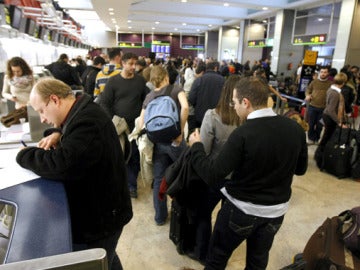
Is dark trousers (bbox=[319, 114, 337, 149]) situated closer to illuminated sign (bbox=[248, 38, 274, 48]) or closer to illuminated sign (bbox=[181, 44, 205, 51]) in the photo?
illuminated sign (bbox=[248, 38, 274, 48])

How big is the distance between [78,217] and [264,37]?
46.0 ft

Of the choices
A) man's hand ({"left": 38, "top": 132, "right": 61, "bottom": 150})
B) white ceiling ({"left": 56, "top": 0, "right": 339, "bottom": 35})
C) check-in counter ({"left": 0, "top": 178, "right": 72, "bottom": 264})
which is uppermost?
white ceiling ({"left": 56, "top": 0, "right": 339, "bottom": 35})

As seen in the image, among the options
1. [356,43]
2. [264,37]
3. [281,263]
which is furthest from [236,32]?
[281,263]

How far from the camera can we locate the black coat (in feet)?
3.77

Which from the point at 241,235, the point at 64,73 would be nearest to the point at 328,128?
the point at 241,235

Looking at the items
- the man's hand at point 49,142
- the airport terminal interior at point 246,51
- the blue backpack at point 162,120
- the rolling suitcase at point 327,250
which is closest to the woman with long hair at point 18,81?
the airport terminal interior at point 246,51

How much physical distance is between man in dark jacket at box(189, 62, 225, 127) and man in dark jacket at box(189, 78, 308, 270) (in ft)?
6.92

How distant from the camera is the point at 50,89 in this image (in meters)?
1.25

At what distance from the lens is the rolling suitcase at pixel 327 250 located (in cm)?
167

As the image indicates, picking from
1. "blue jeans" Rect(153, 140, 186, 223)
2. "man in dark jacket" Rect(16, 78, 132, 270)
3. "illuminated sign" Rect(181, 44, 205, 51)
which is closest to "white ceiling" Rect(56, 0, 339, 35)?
"blue jeans" Rect(153, 140, 186, 223)

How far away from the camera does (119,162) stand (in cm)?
136

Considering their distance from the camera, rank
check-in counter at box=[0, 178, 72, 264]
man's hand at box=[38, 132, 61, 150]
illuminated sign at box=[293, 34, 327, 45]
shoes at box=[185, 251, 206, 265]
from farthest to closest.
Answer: illuminated sign at box=[293, 34, 327, 45] < shoes at box=[185, 251, 206, 265] < man's hand at box=[38, 132, 61, 150] < check-in counter at box=[0, 178, 72, 264]

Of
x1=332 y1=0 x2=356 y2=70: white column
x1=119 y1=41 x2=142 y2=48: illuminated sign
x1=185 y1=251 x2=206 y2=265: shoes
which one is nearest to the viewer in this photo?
x1=185 y1=251 x2=206 y2=265: shoes

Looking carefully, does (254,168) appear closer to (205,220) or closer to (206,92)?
(205,220)
